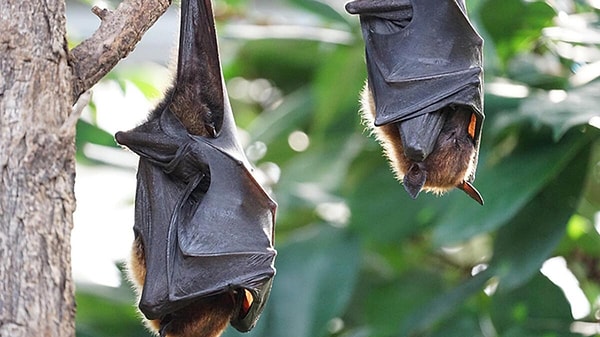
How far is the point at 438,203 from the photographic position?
169 inches

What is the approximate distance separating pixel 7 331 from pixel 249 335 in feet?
6.42

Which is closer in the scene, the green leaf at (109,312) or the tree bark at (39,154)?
the tree bark at (39,154)

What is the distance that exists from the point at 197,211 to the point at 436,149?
2.23ft

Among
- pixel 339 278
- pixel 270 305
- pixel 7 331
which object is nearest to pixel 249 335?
pixel 270 305

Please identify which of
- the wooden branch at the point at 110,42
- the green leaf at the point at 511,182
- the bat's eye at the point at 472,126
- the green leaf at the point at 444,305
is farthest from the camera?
the green leaf at the point at 444,305

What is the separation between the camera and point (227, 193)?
2861 millimetres

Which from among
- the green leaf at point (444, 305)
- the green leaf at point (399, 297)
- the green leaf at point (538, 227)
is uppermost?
the green leaf at point (538, 227)

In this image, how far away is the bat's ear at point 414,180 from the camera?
106 inches

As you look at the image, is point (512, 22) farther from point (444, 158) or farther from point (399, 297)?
point (444, 158)

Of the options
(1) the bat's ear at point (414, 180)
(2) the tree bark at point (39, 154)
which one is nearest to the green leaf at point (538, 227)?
(1) the bat's ear at point (414, 180)

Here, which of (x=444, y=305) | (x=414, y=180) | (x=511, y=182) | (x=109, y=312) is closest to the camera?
(x=414, y=180)

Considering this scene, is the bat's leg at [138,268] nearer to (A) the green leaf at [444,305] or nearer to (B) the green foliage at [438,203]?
(B) the green foliage at [438,203]

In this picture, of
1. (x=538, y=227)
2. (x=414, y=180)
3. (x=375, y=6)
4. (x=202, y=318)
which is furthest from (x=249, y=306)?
(x=538, y=227)

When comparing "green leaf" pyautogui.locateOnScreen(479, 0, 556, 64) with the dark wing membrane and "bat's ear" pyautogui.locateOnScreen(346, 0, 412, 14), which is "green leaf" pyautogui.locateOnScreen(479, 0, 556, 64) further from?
the dark wing membrane
